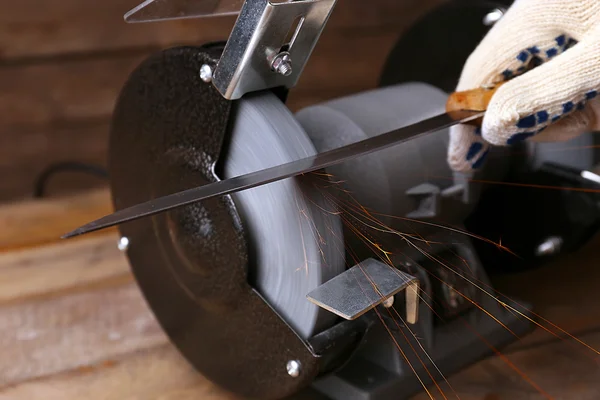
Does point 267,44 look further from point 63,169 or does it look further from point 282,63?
point 63,169

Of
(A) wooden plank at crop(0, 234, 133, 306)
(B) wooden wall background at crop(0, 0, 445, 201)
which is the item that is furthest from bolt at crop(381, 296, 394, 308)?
(B) wooden wall background at crop(0, 0, 445, 201)

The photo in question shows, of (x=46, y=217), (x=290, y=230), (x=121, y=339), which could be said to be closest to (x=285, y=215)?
(x=290, y=230)

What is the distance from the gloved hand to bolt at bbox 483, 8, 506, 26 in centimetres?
17

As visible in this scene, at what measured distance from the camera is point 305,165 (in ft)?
1.63

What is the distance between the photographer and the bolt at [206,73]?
54 centimetres

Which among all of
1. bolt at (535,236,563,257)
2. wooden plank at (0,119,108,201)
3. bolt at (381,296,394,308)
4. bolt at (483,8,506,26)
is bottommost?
wooden plank at (0,119,108,201)

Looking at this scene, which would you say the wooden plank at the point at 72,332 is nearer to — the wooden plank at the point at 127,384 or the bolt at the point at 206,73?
the wooden plank at the point at 127,384

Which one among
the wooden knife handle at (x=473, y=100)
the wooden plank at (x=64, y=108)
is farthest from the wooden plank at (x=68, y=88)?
the wooden knife handle at (x=473, y=100)

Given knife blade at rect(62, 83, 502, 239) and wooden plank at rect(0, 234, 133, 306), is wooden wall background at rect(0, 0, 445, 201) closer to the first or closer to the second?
wooden plank at rect(0, 234, 133, 306)

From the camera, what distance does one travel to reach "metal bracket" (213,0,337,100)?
0.49 metres

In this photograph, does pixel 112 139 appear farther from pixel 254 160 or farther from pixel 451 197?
pixel 451 197

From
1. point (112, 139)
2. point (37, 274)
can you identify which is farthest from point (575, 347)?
point (37, 274)

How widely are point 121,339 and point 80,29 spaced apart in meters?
0.71

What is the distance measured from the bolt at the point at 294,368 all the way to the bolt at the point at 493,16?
0.47m
